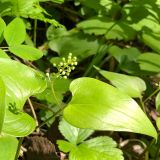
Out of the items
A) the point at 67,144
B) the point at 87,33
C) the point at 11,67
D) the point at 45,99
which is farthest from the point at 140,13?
the point at 11,67

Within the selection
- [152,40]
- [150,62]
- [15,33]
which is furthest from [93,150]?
[152,40]

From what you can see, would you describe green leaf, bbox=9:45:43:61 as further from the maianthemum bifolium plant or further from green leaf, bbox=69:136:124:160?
green leaf, bbox=69:136:124:160

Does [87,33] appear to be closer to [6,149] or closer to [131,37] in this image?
[131,37]

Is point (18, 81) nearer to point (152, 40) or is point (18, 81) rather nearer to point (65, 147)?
point (65, 147)

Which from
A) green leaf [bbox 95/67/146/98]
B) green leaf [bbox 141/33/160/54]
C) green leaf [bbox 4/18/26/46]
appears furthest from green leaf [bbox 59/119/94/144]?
green leaf [bbox 141/33/160/54]

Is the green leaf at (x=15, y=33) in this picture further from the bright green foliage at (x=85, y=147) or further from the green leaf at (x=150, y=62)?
the green leaf at (x=150, y=62)

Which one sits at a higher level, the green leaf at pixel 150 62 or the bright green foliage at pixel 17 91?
the bright green foliage at pixel 17 91

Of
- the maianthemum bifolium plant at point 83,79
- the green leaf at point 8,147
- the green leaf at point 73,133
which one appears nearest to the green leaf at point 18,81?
the maianthemum bifolium plant at point 83,79
